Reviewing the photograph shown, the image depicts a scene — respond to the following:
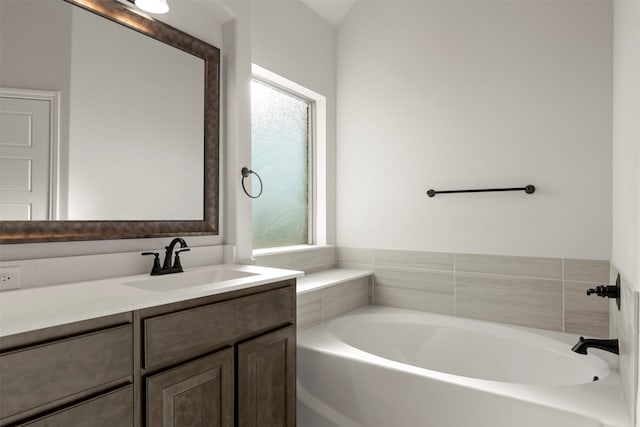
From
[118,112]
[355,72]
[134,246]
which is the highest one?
[355,72]

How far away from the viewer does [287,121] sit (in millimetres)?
2719

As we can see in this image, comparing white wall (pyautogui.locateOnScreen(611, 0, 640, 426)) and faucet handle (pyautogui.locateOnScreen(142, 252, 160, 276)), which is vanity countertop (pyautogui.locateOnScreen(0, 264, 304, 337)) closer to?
faucet handle (pyautogui.locateOnScreen(142, 252, 160, 276))

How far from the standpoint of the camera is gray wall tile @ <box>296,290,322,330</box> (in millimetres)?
2146

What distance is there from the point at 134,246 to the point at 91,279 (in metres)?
0.22

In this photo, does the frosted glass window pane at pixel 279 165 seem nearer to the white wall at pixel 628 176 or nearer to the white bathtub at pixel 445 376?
the white bathtub at pixel 445 376

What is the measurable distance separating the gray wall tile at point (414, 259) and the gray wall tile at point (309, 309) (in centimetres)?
66

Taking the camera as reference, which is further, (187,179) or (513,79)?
(513,79)

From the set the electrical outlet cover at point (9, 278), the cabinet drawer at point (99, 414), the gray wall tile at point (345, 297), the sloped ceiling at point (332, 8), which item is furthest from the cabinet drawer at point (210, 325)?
the sloped ceiling at point (332, 8)

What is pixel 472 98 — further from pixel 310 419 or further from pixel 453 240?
pixel 310 419

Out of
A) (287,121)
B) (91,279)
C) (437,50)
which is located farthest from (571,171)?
(91,279)

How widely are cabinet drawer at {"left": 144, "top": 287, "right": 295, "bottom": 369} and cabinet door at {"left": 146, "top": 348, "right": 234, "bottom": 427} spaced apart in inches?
1.8

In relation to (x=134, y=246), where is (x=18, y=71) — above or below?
above

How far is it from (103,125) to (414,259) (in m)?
2.01

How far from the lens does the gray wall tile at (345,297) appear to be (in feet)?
7.74
